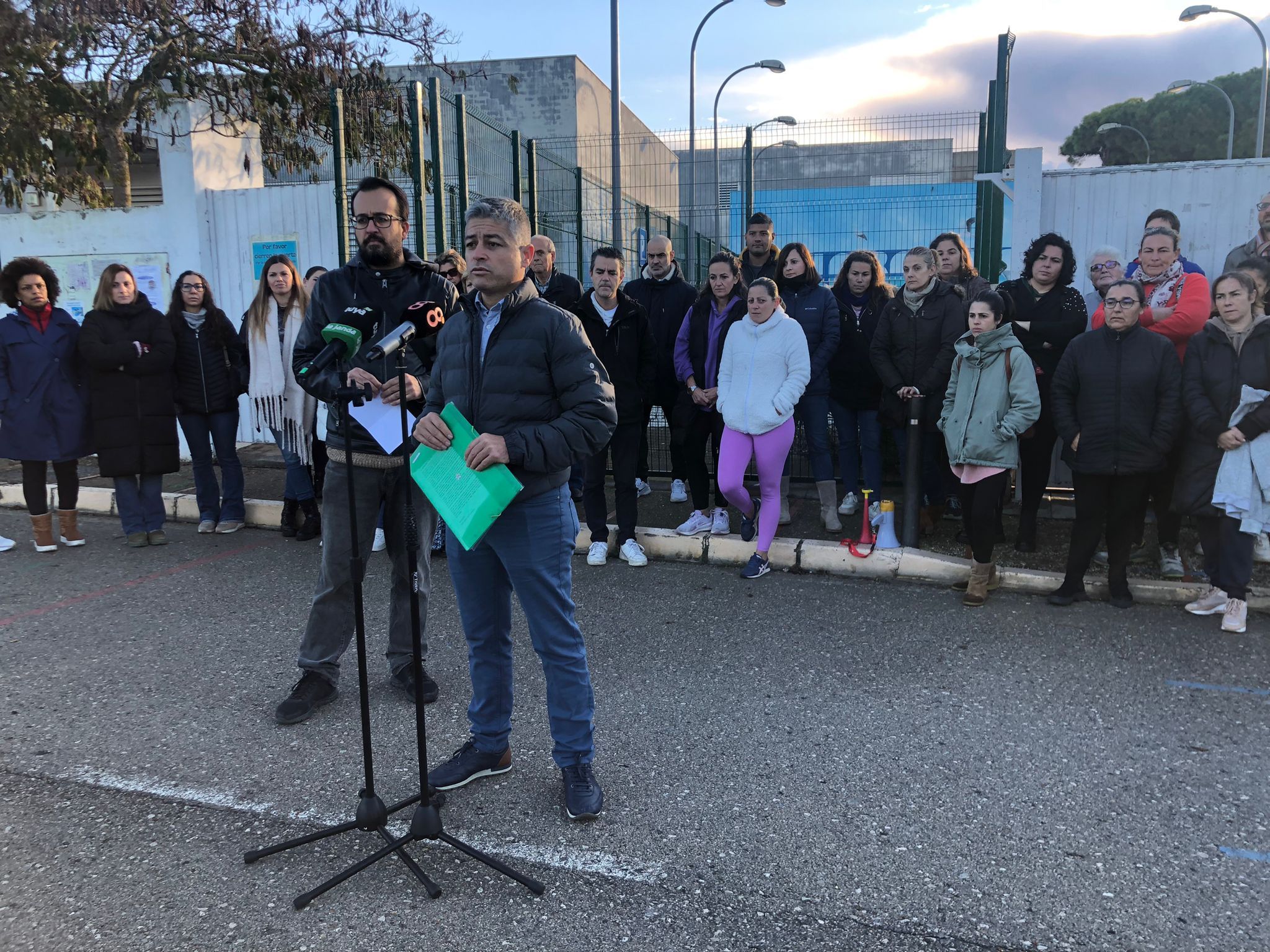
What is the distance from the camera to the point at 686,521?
688 centimetres

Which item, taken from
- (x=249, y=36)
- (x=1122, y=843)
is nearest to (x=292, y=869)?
(x=1122, y=843)

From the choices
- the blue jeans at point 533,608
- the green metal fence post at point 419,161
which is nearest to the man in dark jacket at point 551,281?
the green metal fence post at point 419,161

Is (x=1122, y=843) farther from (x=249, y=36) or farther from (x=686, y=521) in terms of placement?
(x=249, y=36)

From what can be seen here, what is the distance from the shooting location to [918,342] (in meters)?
6.27

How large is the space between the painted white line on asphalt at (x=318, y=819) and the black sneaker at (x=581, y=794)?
6.5 inches

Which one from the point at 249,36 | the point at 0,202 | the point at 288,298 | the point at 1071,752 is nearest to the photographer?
the point at 1071,752

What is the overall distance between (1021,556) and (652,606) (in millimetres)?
2617

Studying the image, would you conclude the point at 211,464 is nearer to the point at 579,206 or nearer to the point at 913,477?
the point at 579,206

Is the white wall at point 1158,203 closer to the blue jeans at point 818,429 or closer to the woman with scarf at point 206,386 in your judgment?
the blue jeans at point 818,429

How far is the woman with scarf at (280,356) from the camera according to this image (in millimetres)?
6793

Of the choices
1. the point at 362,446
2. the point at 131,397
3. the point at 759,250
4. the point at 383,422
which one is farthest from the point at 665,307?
the point at 131,397

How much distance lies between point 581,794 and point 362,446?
1787 mm

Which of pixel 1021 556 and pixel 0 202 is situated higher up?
pixel 0 202

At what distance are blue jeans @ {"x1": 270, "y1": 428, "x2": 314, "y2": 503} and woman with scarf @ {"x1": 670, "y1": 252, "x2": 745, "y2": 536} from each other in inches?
116
